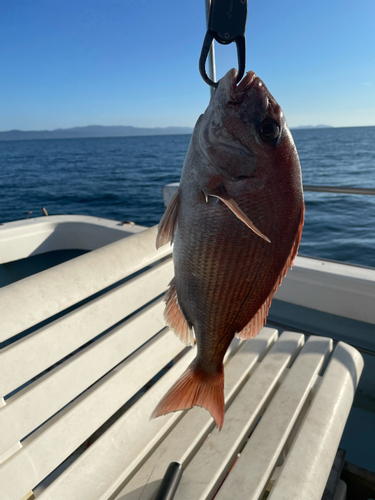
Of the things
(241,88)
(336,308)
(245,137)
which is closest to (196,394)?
(245,137)

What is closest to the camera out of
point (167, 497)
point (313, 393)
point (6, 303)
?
point (6, 303)

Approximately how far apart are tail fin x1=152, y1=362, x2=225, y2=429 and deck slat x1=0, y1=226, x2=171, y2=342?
1.71ft

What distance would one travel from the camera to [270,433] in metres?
1.61

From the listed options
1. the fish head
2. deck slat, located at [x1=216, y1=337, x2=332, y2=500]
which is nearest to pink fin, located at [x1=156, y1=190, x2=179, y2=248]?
the fish head

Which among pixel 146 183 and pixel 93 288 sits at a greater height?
pixel 93 288

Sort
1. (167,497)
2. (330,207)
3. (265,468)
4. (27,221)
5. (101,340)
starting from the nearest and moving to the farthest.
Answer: (167,497) → (265,468) → (101,340) → (27,221) → (330,207)

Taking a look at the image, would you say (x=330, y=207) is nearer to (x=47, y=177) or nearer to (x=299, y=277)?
(x=299, y=277)

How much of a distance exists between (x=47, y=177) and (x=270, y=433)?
1134 inches

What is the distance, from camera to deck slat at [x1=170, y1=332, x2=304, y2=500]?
1398 mm

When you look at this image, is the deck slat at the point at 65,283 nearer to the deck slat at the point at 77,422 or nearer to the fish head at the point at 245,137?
the deck slat at the point at 77,422

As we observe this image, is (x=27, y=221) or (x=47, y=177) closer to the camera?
(x=27, y=221)

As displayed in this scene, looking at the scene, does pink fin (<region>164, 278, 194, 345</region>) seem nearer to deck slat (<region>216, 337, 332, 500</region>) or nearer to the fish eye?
the fish eye

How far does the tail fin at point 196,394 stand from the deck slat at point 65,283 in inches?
20.5

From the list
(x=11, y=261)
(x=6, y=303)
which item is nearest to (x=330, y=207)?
(x=11, y=261)
